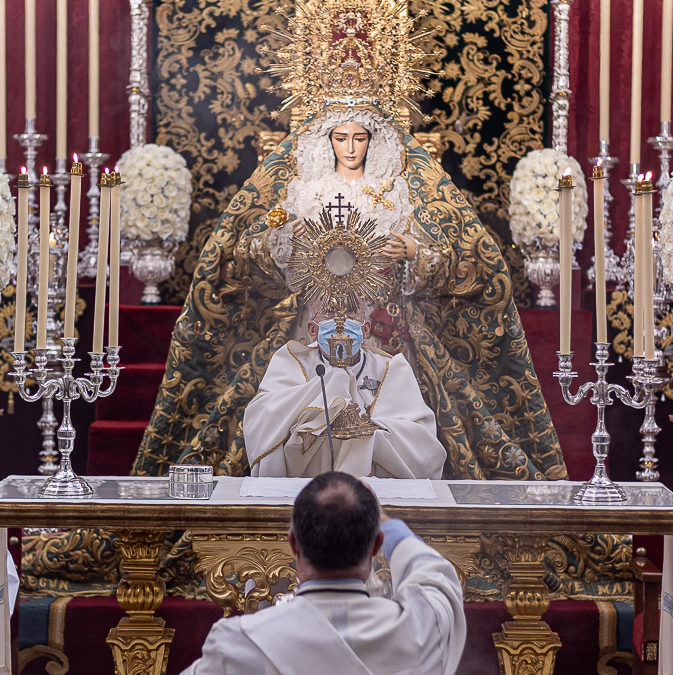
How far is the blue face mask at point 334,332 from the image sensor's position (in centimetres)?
396

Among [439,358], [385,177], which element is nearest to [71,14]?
[385,177]

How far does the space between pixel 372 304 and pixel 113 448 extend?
135 cm

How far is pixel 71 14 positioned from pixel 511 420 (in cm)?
310

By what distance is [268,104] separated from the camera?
19.3 feet

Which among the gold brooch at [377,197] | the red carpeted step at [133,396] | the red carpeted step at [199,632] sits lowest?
the red carpeted step at [199,632]

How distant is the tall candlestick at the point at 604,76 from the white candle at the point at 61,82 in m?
2.53

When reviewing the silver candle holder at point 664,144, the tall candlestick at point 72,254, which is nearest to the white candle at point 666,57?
the silver candle holder at point 664,144

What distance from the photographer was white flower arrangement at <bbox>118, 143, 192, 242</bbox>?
18.1 ft

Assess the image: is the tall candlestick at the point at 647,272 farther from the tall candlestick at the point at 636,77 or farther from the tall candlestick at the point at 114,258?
the tall candlestick at the point at 636,77

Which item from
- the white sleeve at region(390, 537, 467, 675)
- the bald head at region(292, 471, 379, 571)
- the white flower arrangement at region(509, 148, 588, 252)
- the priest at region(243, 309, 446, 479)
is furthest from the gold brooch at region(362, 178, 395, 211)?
the bald head at region(292, 471, 379, 571)

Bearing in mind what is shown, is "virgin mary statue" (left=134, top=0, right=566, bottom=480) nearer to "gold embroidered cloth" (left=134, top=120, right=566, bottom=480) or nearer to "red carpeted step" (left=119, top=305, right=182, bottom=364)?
"gold embroidered cloth" (left=134, top=120, right=566, bottom=480)

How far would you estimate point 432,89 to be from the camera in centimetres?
587

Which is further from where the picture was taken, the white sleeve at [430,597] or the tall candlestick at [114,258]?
the tall candlestick at [114,258]

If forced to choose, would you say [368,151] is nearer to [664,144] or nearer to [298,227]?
[298,227]
